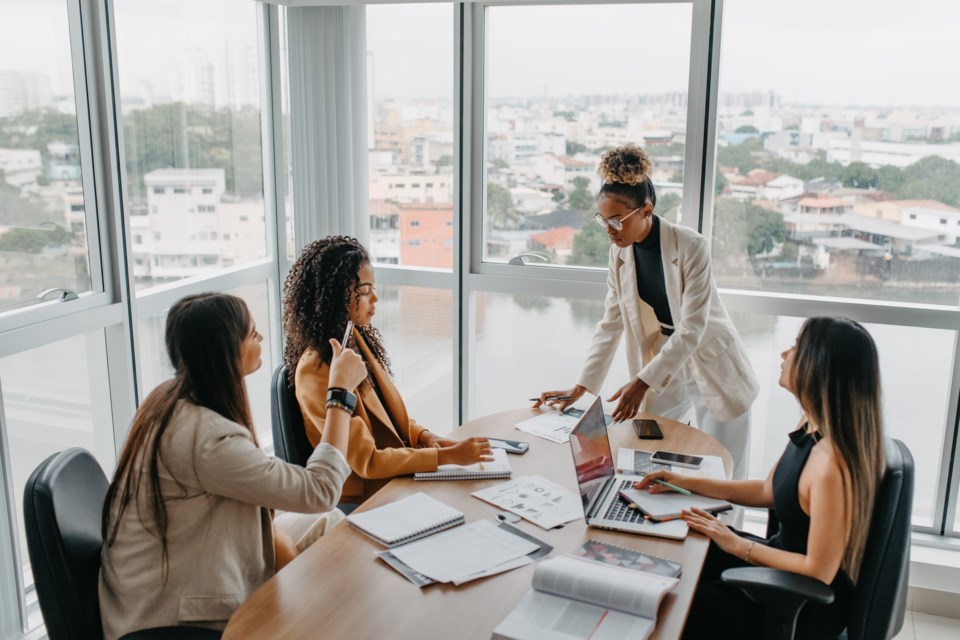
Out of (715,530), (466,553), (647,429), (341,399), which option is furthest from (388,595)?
(647,429)

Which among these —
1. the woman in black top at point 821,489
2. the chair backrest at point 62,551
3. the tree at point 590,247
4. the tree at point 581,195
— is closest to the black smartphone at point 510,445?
the woman in black top at point 821,489

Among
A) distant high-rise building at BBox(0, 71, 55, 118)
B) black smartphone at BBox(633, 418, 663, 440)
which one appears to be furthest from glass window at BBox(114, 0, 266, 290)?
black smartphone at BBox(633, 418, 663, 440)

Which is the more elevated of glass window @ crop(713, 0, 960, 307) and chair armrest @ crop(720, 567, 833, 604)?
glass window @ crop(713, 0, 960, 307)

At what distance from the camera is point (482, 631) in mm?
1636

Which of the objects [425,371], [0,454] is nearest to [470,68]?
[425,371]

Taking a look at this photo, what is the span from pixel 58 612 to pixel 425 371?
2.48 metres

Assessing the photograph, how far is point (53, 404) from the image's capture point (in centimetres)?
296

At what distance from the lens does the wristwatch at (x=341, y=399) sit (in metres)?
2.17

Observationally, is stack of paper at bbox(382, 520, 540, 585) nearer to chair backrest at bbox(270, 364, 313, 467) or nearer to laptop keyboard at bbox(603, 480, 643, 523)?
laptop keyboard at bbox(603, 480, 643, 523)

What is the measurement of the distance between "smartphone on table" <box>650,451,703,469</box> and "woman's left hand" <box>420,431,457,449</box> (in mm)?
628

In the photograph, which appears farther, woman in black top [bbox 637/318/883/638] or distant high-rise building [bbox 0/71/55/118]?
distant high-rise building [bbox 0/71/55/118]

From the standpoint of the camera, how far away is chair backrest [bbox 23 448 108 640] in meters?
1.73

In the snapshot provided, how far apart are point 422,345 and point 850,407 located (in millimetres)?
2428

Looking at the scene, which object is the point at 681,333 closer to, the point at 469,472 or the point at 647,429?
the point at 647,429
